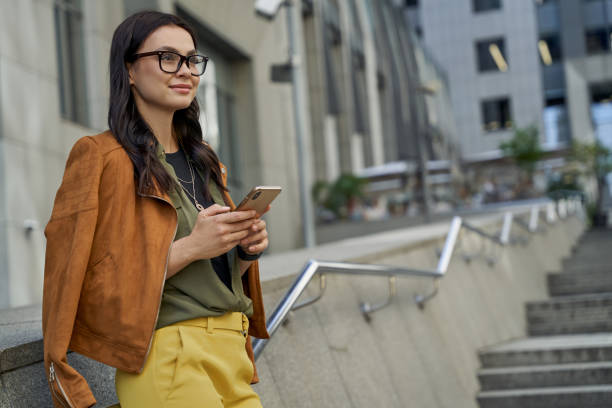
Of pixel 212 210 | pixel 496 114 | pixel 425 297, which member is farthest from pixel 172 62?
pixel 496 114

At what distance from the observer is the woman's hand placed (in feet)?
7.10

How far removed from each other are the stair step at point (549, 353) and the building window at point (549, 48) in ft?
146

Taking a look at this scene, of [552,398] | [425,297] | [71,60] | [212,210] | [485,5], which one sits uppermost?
[485,5]

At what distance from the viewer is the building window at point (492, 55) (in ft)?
166

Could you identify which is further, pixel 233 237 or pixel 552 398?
pixel 552 398

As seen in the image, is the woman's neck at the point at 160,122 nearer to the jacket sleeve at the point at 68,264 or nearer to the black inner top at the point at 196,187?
the black inner top at the point at 196,187

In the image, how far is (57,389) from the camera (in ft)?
6.75

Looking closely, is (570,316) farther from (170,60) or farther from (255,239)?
(170,60)

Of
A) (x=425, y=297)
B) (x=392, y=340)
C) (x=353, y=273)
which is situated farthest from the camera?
(x=425, y=297)

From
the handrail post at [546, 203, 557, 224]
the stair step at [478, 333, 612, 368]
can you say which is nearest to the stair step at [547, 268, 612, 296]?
the handrail post at [546, 203, 557, 224]

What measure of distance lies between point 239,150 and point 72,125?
6697 millimetres

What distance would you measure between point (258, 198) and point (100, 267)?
0.47 meters

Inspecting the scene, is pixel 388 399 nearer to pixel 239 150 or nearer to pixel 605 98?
pixel 239 150

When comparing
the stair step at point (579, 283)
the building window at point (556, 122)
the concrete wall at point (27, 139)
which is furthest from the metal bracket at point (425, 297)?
the building window at point (556, 122)
